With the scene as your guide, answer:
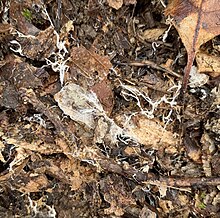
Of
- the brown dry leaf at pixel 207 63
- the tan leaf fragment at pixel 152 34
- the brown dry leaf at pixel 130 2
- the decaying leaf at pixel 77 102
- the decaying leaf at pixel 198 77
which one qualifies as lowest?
the decaying leaf at pixel 77 102

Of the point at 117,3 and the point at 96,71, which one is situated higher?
the point at 117,3

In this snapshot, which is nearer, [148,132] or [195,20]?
[195,20]

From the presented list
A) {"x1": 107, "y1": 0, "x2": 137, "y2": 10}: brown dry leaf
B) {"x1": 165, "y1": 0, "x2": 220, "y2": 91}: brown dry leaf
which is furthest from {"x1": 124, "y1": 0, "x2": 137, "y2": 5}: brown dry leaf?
{"x1": 165, "y1": 0, "x2": 220, "y2": 91}: brown dry leaf

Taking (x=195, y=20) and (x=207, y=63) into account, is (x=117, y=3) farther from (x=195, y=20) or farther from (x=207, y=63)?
(x=207, y=63)

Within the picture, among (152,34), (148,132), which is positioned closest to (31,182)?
(148,132)

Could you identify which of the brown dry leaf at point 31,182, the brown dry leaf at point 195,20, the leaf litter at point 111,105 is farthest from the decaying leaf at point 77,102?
the brown dry leaf at point 195,20

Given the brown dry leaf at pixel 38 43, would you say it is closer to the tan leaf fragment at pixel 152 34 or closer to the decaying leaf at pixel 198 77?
the tan leaf fragment at pixel 152 34

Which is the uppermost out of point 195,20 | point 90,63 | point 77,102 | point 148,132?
point 195,20
